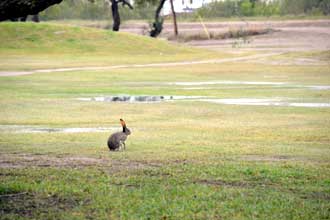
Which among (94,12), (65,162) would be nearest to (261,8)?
(94,12)

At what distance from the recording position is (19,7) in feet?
32.3

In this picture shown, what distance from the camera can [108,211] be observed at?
973cm

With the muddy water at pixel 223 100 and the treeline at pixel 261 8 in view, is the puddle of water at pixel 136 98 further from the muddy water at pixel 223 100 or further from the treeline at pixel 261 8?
the treeline at pixel 261 8

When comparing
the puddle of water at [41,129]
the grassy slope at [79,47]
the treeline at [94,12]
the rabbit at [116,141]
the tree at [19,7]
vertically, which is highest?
the tree at [19,7]

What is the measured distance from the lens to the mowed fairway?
1007cm

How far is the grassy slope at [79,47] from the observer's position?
54375mm

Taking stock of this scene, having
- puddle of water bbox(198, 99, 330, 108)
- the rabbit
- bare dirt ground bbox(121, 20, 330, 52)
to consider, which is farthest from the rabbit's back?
bare dirt ground bbox(121, 20, 330, 52)

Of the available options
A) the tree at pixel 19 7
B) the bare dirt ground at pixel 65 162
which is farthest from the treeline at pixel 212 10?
the tree at pixel 19 7

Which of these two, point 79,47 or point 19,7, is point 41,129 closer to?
point 19,7

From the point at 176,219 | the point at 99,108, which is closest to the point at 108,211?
the point at 176,219

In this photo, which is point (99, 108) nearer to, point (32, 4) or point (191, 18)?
point (32, 4)

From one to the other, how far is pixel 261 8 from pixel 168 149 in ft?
306

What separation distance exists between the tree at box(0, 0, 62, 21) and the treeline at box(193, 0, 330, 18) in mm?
83611

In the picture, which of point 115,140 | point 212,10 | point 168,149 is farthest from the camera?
point 212,10
